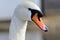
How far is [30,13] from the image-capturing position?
3.08 feet

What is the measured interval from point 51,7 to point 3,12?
20.9 inches

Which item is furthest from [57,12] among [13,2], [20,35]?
[20,35]

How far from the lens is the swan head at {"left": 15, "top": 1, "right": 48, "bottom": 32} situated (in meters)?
0.91

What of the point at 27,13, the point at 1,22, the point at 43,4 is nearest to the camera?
the point at 27,13

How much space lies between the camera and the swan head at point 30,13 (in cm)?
91

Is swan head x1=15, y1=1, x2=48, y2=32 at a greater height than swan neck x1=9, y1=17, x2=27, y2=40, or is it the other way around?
swan head x1=15, y1=1, x2=48, y2=32

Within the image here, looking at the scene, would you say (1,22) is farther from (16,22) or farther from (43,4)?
(16,22)

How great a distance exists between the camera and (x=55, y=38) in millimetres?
2250

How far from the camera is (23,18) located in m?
0.95

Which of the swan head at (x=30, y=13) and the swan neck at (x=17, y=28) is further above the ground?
the swan head at (x=30, y=13)

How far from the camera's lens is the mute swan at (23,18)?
91cm

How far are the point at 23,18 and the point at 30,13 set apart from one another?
39 mm

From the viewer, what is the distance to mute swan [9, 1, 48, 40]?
0.91 m

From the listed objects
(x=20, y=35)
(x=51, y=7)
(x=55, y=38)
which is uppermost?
(x=51, y=7)
